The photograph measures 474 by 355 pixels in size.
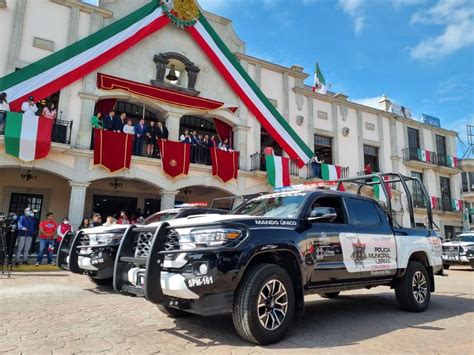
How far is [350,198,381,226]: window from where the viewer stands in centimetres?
562

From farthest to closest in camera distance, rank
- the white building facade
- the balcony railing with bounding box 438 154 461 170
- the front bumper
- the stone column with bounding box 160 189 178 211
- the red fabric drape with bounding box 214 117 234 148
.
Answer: the balcony railing with bounding box 438 154 461 170
the red fabric drape with bounding box 214 117 234 148
the stone column with bounding box 160 189 178 211
the white building facade
the front bumper

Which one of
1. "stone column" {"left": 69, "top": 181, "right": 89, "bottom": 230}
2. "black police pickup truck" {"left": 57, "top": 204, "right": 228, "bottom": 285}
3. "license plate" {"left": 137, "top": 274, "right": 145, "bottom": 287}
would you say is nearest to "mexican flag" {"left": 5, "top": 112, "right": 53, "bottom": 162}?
"stone column" {"left": 69, "top": 181, "right": 89, "bottom": 230}

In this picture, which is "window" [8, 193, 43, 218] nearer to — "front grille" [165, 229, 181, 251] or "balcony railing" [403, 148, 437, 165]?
"front grille" [165, 229, 181, 251]

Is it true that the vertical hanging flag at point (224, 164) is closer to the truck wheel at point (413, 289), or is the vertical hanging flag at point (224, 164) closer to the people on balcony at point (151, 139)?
the people on balcony at point (151, 139)

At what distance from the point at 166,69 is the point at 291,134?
7582 millimetres

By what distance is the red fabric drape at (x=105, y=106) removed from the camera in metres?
16.3

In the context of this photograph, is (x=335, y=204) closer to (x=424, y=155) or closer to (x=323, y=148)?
(x=323, y=148)

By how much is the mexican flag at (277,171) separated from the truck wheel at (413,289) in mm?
12076

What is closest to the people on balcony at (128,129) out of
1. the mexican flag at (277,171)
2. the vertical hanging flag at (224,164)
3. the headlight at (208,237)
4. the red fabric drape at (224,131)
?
the vertical hanging flag at (224,164)

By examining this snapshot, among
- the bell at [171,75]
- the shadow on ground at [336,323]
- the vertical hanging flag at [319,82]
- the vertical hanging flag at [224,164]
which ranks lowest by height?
the shadow on ground at [336,323]

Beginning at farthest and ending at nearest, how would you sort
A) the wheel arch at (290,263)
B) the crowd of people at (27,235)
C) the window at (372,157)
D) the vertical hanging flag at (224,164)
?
the window at (372,157) → the vertical hanging flag at (224,164) → the crowd of people at (27,235) → the wheel arch at (290,263)

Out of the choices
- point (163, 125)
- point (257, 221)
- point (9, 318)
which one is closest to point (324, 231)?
point (257, 221)

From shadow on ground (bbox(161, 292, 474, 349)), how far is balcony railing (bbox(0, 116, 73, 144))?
455 inches

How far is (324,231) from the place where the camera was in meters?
4.92
